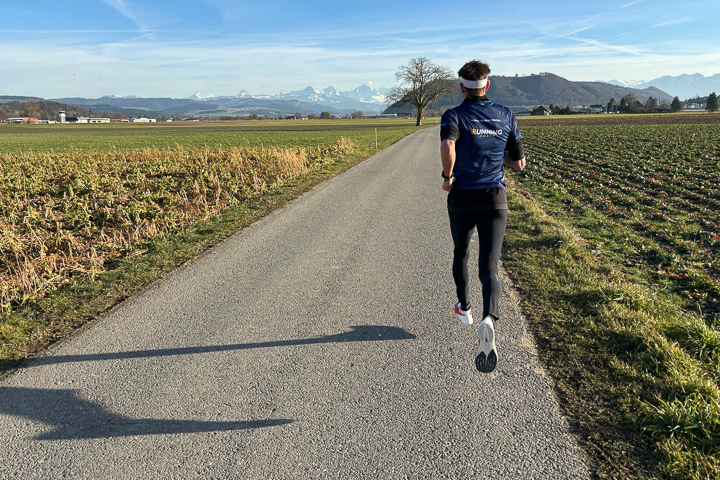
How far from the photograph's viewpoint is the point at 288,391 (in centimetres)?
329

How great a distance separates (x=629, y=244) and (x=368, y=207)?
5512 mm

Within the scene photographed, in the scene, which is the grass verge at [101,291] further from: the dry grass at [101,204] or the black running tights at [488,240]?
the black running tights at [488,240]

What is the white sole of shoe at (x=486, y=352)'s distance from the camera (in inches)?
127

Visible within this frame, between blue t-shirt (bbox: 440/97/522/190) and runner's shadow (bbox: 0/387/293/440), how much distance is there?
2.32 m

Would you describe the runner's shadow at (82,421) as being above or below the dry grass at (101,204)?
below

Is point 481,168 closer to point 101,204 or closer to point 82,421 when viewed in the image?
point 82,421

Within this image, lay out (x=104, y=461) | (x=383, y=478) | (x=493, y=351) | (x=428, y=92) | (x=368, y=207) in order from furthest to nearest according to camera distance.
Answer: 1. (x=428, y=92)
2. (x=368, y=207)
3. (x=493, y=351)
4. (x=104, y=461)
5. (x=383, y=478)

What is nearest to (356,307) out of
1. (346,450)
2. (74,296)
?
(346,450)

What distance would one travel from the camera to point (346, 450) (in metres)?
2.63

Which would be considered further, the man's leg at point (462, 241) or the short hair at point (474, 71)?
the man's leg at point (462, 241)

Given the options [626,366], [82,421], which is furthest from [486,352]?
[82,421]

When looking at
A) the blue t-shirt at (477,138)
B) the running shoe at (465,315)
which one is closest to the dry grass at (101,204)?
the running shoe at (465,315)

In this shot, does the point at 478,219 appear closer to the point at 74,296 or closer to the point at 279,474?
the point at 279,474

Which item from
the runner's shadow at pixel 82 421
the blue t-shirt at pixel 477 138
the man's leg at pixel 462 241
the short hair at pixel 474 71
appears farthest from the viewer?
the man's leg at pixel 462 241
